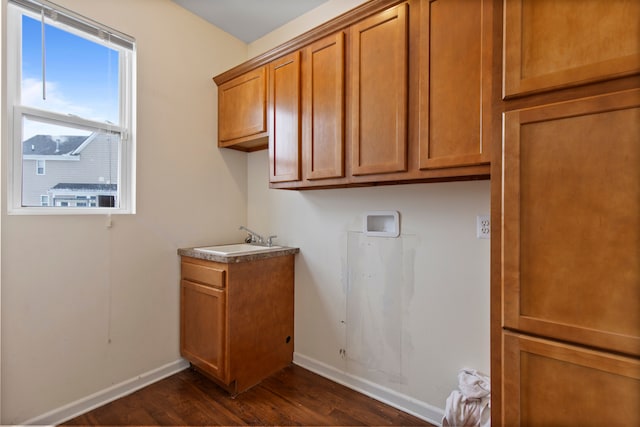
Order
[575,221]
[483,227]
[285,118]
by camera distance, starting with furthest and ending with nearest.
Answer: [285,118], [483,227], [575,221]

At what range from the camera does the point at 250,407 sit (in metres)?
1.83

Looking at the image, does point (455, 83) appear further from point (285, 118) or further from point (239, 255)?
point (239, 255)

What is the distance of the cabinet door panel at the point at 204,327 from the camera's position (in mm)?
1921

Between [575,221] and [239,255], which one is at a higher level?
[575,221]

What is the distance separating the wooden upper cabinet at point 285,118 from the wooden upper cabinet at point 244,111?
112mm

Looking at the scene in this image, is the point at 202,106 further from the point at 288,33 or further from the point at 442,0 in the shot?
the point at 442,0

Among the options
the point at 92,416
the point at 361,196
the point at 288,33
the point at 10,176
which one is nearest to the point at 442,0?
the point at 361,196

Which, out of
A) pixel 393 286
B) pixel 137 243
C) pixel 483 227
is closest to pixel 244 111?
pixel 137 243

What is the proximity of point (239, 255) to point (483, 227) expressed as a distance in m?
1.46

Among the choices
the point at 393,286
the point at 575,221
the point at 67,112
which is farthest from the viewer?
the point at 393,286

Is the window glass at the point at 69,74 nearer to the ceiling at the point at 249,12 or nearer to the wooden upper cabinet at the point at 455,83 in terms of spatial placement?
the ceiling at the point at 249,12

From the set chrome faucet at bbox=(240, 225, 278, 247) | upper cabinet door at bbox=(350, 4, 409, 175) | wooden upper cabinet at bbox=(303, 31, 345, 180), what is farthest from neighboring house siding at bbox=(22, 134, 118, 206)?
upper cabinet door at bbox=(350, 4, 409, 175)

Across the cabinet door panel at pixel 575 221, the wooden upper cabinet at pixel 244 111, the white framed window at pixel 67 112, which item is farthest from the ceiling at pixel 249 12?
the cabinet door panel at pixel 575 221

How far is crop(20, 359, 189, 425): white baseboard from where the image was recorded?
5.45ft
